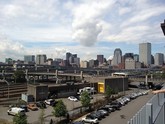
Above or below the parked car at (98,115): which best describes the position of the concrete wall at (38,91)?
above

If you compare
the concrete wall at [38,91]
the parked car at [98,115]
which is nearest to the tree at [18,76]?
the concrete wall at [38,91]

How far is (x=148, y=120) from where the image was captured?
210 inches

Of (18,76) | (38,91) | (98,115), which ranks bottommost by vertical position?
(98,115)

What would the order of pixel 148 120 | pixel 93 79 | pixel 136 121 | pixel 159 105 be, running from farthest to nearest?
pixel 93 79 < pixel 159 105 < pixel 148 120 < pixel 136 121

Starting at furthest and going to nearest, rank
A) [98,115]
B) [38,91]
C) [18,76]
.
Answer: [18,76]
[38,91]
[98,115]

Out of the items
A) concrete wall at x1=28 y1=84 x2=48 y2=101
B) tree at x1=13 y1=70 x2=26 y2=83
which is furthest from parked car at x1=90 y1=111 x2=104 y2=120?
tree at x1=13 y1=70 x2=26 y2=83

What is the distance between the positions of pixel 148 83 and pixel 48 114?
77.1 m

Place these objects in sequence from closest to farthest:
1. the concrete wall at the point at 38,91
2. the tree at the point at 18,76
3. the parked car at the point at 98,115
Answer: the parked car at the point at 98,115
the concrete wall at the point at 38,91
the tree at the point at 18,76

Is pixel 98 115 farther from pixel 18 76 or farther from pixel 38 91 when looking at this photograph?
pixel 18 76

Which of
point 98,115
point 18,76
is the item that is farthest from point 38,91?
point 18,76

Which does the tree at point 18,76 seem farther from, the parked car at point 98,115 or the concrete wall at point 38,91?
the parked car at point 98,115

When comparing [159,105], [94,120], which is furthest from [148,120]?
[94,120]

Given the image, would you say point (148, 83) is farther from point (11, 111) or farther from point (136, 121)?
point (136, 121)

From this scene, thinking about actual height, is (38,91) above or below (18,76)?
below
